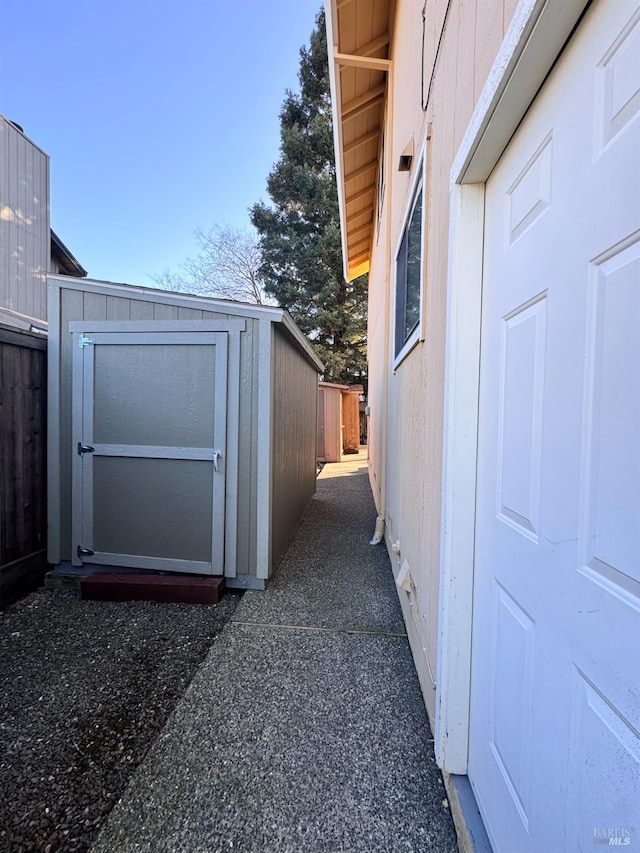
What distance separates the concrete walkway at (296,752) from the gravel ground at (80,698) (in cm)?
12

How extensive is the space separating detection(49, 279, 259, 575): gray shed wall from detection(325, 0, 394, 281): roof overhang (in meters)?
3.11

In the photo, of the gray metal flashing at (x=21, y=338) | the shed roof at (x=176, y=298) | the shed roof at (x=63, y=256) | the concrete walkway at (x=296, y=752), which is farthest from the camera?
the shed roof at (x=63, y=256)

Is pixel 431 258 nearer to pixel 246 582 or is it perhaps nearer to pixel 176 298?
pixel 176 298

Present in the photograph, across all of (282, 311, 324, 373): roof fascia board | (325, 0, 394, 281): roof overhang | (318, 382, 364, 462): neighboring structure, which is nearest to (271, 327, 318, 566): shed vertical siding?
(282, 311, 324, 373): roof fascia board

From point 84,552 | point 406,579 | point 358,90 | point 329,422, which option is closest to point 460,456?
point 406,579

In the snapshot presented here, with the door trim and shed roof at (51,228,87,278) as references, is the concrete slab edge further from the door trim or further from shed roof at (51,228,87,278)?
shed roof at (51,228,87,278)

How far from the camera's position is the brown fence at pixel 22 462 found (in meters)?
3.14

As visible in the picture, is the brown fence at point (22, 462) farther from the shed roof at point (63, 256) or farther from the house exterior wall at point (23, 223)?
the shed roof at point (63, 256)

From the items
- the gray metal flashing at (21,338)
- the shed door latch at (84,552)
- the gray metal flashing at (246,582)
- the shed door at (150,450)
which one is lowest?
the gray metal flashing at (246,582)

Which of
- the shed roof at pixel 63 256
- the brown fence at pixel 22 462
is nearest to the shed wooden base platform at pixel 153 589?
the brown fence at pixel 22 462

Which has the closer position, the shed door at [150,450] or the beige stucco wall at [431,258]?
the beige stucco wall at [431,258]

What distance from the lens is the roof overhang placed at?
159 inches

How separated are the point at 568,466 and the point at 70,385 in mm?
3795

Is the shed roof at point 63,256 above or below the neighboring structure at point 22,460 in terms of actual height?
above
